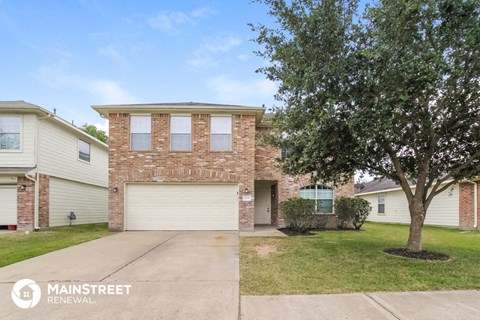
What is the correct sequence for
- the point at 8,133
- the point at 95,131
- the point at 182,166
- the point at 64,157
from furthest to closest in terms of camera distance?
the point at 95,131 → the point at 64,157 → the point at 182,166 → the point at 8,133

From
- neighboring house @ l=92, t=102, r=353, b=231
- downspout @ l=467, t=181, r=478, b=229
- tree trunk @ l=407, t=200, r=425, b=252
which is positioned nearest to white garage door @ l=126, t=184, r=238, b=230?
neighboring house @ l=92, t=102, r=353, b=231

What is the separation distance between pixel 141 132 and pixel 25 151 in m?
4.89

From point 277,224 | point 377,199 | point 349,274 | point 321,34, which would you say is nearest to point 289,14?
point 321,34

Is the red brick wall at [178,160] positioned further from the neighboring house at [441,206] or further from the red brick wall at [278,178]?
the neighboring house at [441,206]

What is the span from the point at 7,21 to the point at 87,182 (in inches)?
333

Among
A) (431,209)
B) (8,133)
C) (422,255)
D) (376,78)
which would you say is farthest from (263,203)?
(8,133)

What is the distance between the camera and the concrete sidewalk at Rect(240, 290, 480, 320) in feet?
12.5

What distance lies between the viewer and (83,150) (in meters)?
17.1

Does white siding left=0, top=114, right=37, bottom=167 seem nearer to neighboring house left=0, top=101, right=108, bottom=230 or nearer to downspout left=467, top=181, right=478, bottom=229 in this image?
neighboring house left=0, top=101, right=108, bottom=230

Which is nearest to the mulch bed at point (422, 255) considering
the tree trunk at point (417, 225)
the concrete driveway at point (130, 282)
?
the tree trunk at point (417, 225)

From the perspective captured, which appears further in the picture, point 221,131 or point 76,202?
point 76,202

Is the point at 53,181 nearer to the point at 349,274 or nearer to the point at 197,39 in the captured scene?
the point at 197,39

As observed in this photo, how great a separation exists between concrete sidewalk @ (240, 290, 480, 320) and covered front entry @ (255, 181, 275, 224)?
39.1 feet

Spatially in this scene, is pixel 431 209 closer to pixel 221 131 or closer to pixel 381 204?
pixel 381 204
